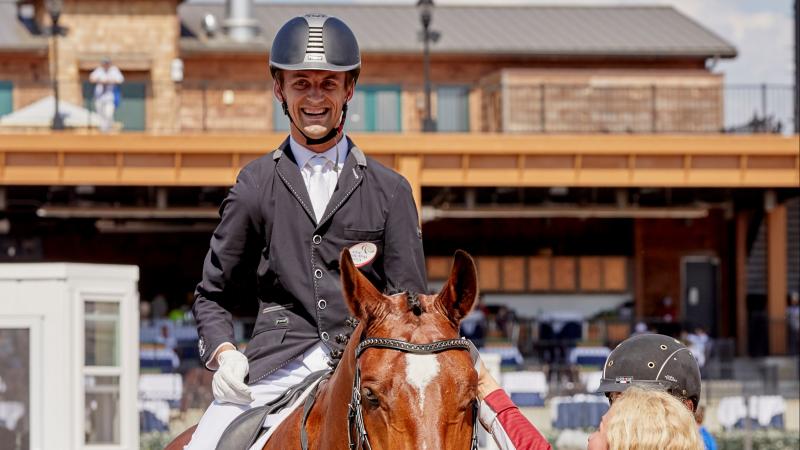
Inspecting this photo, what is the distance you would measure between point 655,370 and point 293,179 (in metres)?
1.36

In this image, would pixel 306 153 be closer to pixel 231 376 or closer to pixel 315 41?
pixel 315 41

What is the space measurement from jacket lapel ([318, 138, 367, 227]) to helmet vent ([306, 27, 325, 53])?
0.39 metres

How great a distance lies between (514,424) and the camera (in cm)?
472

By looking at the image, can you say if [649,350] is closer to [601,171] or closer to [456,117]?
[601,171]

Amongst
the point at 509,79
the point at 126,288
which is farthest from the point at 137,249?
the point at 126,288

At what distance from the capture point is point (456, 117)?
35.5m

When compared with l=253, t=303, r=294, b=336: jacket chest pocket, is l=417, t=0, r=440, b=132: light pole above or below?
above

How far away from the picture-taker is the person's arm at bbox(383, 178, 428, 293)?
4906 mm

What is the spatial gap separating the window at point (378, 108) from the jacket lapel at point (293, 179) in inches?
1214

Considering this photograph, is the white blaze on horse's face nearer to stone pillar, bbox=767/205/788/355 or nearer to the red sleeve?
the red sleeve

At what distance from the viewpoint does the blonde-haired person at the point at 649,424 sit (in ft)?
13.3

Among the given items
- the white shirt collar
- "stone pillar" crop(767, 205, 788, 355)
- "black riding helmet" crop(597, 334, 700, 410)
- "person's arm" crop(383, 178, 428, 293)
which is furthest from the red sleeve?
"stone pillar" crop(767, 205, 788, 355)

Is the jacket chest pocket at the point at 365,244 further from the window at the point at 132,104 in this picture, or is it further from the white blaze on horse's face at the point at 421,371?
the window at the point at 132,104

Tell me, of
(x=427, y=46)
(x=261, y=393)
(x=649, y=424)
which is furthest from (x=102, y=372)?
(x=427, y=46)
